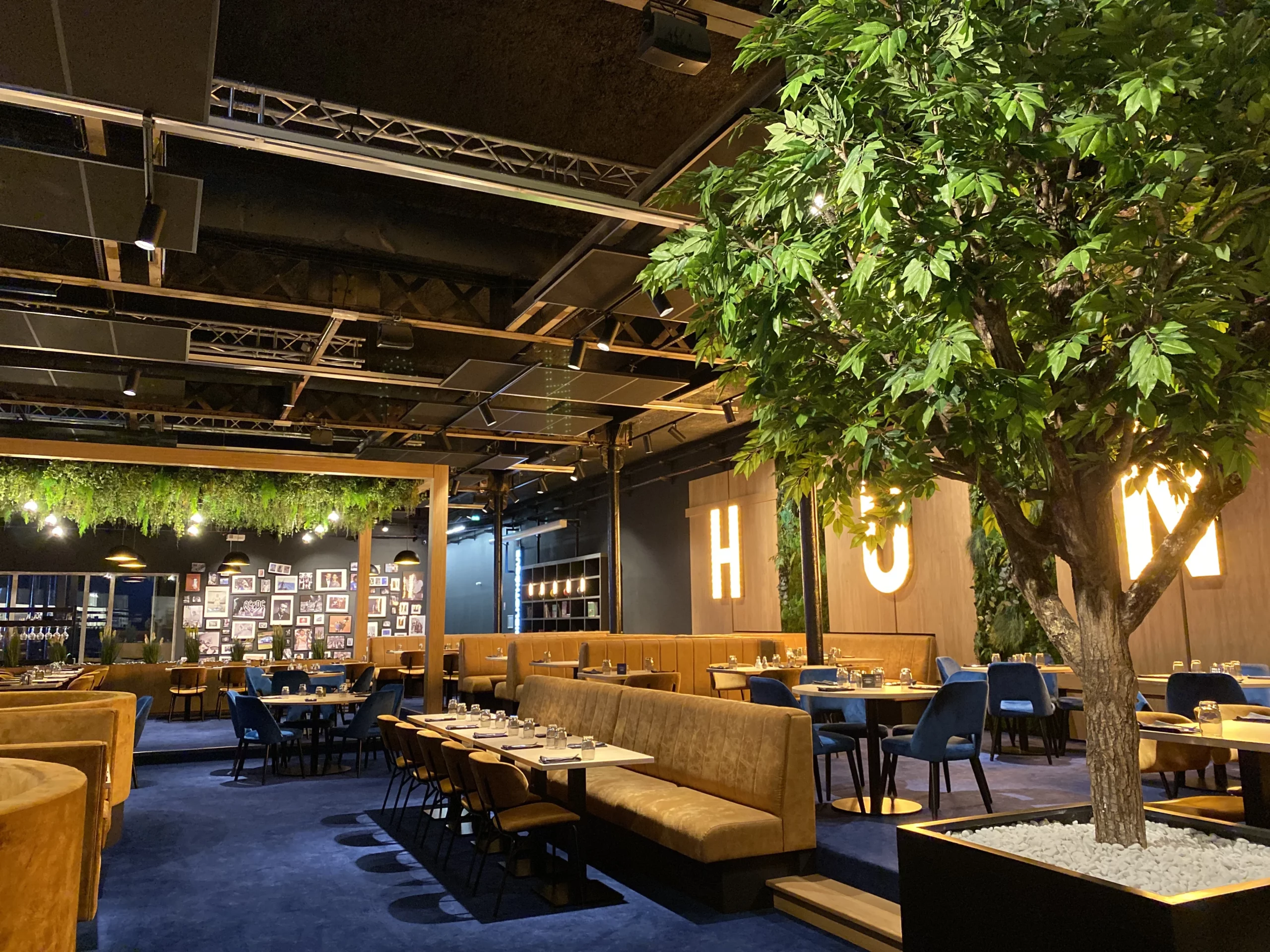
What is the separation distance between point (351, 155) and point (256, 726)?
19.6ft

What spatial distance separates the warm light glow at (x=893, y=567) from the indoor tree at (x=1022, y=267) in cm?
805

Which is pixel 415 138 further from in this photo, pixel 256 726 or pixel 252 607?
pixel 252 607

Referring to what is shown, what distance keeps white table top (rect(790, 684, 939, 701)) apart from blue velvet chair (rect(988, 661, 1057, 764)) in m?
1.47

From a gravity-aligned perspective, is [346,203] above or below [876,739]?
above

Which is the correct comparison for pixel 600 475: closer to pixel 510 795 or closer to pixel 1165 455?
pixel 510 795

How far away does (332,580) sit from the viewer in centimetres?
1973

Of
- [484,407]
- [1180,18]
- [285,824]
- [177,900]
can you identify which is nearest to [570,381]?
[484,407]

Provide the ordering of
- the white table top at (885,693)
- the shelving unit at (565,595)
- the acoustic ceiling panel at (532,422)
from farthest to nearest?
the shelving unit at (565,595) < the acoustic ceiling panel at (532,422) < the white table top at (885,693)

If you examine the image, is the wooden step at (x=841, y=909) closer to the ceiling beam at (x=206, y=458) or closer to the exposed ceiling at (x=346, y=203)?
the exposed ceiling at (x=346, y=203)

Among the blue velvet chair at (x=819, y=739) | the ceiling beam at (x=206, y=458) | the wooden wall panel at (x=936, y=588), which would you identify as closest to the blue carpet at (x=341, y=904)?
the blue velvet chair at (x=819, y=739)

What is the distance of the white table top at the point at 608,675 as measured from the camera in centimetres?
970

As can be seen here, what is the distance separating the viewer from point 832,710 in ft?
25.7

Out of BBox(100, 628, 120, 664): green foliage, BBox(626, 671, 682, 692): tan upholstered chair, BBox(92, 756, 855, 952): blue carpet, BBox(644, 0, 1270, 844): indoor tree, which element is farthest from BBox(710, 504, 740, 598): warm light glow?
BBox(644, 0, 1270, 844): indoor tree

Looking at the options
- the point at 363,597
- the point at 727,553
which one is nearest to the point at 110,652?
the point at 363,597
